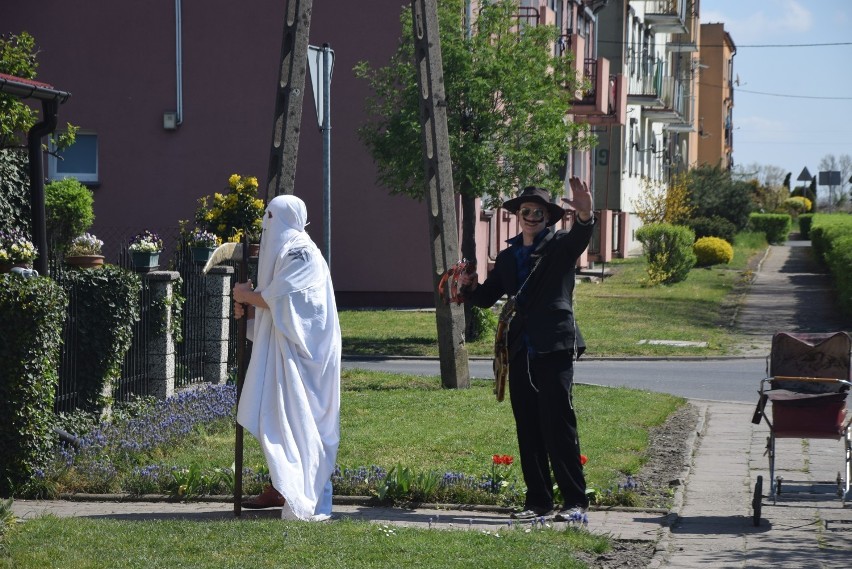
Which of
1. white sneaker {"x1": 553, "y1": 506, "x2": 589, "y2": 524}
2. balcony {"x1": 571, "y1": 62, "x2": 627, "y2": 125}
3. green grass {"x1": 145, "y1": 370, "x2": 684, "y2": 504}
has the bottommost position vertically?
green grass {"x1": 145, "y1": 370, "x2": 684, "y2": 504}

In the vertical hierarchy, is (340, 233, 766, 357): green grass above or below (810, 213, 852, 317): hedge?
below

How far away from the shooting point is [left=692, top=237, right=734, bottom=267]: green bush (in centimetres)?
4081

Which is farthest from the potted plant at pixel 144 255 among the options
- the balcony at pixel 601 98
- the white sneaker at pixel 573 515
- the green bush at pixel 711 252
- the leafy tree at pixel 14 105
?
the green bush at pixel 711 252

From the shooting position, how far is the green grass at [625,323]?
19.9 metres

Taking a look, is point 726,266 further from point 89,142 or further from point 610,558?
point 610,558

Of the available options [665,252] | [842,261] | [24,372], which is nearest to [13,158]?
[24,372]

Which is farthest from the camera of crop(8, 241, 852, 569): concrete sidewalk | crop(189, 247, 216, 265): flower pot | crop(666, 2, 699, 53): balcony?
crop(666, 2, 699, 53): balcony

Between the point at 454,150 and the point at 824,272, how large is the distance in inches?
864

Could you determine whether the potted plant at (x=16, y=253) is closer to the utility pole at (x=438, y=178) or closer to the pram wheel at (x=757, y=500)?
the utility pole at (x=438, y=178)

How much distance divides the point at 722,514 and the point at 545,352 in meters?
1.59

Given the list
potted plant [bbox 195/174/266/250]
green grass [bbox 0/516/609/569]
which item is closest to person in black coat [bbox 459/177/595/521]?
green grass [bbox 0/516/609/569]

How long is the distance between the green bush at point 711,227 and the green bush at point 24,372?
3968cm

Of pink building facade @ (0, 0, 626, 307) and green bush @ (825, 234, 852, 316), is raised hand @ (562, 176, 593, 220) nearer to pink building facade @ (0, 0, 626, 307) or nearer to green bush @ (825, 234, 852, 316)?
green bush @ (825, 234, 852, 316)

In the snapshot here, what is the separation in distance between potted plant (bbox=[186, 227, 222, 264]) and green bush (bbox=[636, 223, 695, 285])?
59.6 feet
